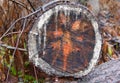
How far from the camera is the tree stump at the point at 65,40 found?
331 centimetres

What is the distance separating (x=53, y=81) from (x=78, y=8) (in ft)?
2.63

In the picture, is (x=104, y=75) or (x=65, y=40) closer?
(x=65, y=40)

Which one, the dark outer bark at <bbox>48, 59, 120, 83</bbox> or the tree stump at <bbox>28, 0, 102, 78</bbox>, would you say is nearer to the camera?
the tree stump at <bbox>28, 0, 102, 78</bbox>

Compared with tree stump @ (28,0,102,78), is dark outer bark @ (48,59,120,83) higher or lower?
lower

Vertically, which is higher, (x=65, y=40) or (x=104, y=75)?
(x=65, y=40)

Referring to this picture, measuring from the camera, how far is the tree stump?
10.9 ft

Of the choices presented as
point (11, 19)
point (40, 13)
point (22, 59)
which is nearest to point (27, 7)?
point (11, 19)

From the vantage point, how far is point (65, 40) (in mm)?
3389

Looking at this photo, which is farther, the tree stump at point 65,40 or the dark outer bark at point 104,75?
the dark outer bark at point 104,75

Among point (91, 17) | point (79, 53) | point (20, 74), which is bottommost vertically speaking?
point (20, 74)

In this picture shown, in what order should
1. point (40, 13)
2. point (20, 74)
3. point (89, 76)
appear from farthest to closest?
point (20, 74) → point (89, 76) → point (40, 13)

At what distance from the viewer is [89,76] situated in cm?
366

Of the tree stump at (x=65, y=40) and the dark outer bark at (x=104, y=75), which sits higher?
the tree stump at (x=65, y=40)

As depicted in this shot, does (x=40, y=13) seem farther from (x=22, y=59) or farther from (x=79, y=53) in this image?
(x=22, y=59)
